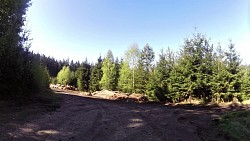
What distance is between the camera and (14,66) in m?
16.8

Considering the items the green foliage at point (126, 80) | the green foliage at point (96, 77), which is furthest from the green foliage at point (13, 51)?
the green foliage at point (96, 77)

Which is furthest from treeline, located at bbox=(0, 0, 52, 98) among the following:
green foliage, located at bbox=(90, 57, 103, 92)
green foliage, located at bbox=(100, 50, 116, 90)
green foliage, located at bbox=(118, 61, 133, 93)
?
green foliage, located at bbox=(90, 57, 103, 92)

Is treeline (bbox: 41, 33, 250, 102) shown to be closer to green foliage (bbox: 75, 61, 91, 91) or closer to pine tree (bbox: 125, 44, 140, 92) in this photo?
pine tree (bbox: 125, 44, 140, 92)

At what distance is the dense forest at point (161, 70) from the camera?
1625 centimetres

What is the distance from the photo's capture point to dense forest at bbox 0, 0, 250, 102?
1625 cm

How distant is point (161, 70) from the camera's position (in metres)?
31.3

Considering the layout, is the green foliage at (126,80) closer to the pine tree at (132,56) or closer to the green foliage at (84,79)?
the pine tree at (132,56)

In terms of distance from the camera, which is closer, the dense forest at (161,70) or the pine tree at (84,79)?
the dense forest at (161,70)

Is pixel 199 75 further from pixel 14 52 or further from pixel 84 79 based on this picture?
pixel 84 79

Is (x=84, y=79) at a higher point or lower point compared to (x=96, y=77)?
lower

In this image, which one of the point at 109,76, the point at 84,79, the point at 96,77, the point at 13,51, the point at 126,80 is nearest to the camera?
the point at 13,51

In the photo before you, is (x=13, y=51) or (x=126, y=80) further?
(x=126, y=80)

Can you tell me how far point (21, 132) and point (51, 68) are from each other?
133 metres

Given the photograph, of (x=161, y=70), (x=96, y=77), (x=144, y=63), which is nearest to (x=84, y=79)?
(x=96, y=77)
